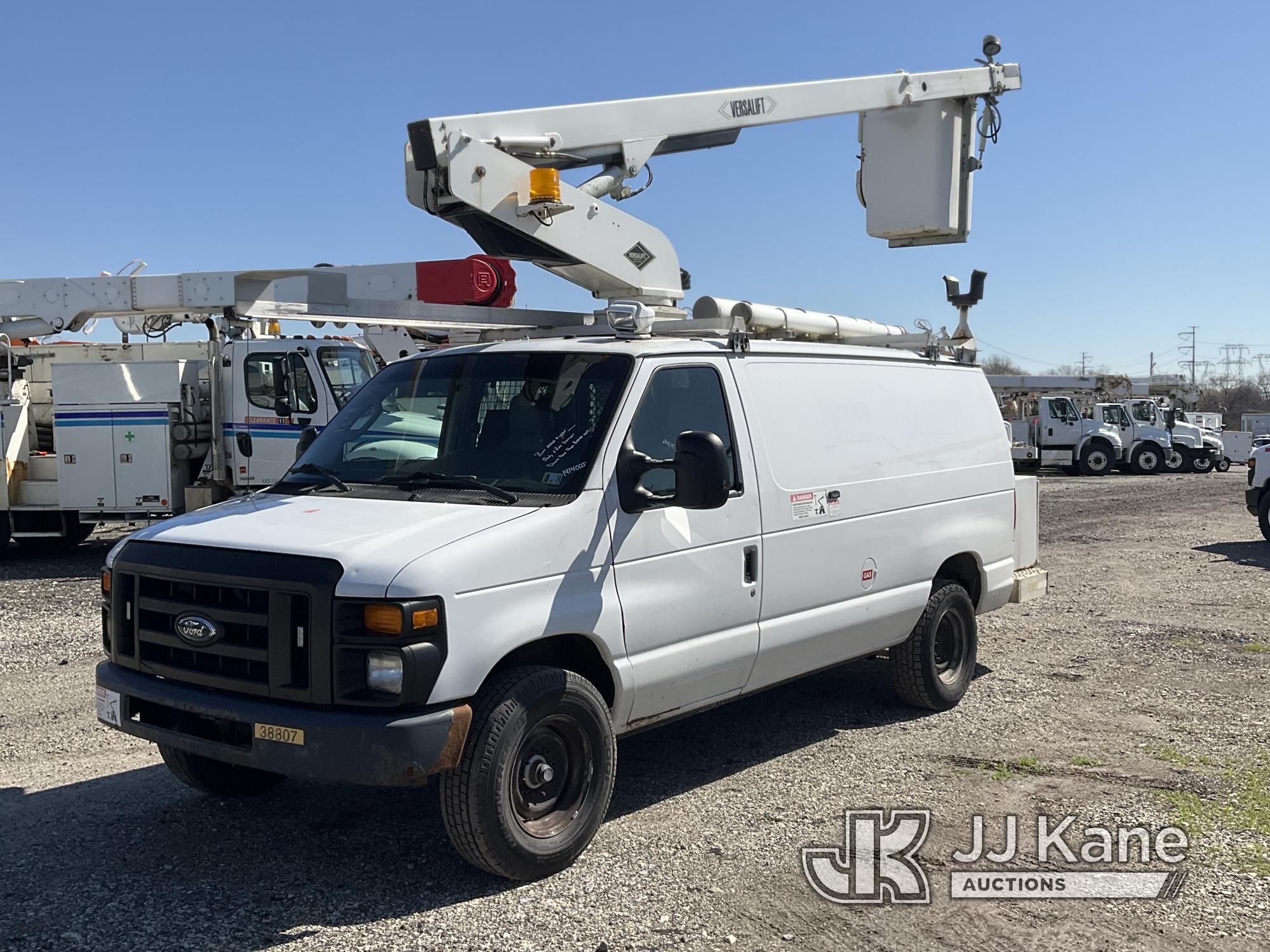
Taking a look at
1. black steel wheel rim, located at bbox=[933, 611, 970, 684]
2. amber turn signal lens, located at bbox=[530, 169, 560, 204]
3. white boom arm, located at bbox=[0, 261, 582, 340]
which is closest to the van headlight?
amber turn signal lens, located at bbox=[530, 169, 560, 204]

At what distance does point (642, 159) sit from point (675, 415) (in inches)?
122

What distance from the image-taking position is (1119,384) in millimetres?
36938

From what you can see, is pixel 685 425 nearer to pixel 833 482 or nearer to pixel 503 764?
pixel 833 482

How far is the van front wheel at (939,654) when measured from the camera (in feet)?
22.5

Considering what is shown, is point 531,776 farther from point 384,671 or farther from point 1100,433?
point 1100,433

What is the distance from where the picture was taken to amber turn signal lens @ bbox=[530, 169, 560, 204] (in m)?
6.33

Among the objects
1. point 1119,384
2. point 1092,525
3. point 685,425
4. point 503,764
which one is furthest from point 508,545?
point 1119,384

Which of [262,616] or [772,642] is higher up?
[262,616]

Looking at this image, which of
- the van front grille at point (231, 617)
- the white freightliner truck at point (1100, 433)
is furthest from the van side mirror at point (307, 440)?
the white freightliner truck at point (1100, 433)

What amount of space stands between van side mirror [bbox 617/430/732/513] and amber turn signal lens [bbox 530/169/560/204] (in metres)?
2.00

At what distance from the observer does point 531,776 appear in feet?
14.7

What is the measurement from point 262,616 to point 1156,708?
5611 millimetres

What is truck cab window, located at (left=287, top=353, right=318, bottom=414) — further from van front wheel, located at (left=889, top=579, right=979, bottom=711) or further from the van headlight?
the van headlight

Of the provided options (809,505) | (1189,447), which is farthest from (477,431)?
(1189,447)
